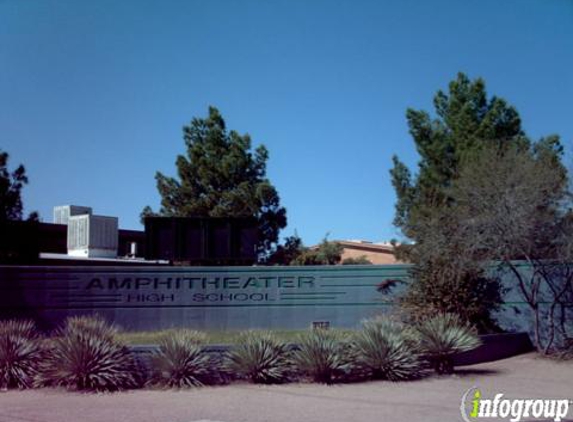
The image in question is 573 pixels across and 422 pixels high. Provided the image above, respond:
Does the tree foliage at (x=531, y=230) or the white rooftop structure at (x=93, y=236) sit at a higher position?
the white rooftop structure at (x=93, y=236)

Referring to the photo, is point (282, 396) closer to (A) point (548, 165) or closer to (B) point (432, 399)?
(B) point (432, 399)

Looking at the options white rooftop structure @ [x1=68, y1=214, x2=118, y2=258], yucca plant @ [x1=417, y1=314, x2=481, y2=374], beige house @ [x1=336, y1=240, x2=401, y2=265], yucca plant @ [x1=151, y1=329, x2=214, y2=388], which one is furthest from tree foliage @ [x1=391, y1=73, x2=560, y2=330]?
beige house @ [x1=336, y1=240, x2=401, y2=265]

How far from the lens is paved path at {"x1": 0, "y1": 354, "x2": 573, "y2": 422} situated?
1066cm

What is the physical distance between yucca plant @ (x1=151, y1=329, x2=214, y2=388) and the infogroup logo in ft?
15.8

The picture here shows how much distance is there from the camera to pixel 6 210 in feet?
91.0

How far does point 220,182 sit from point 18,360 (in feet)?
80.1

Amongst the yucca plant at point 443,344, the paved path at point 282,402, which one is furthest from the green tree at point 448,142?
the paved path at point 282,402

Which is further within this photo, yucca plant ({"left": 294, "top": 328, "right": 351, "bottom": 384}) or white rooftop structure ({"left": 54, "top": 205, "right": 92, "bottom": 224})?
white rooftop structure ({"left": 54, "top": 205, "right": 92, "bottom": 224})

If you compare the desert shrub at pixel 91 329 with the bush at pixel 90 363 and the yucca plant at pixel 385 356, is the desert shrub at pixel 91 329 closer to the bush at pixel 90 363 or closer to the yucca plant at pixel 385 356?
the bush at pixel 90 363

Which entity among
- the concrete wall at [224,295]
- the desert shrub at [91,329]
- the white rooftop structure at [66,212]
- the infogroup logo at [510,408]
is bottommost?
the infogroup logo at [510,408]

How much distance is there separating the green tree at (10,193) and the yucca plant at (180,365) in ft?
53.0

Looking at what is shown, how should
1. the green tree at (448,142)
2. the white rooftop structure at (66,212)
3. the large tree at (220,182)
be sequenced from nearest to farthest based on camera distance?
the green tree at (448,142), the large tree at (220,182), the white rooftop structure at (66,212)

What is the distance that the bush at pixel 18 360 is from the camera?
1327cm

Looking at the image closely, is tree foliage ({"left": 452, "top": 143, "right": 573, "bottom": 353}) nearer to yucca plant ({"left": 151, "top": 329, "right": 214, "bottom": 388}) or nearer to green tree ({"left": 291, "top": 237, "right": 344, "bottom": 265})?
yucca plant ({"left": 151, "top": 329, "right": 214, "bottom": 388})
